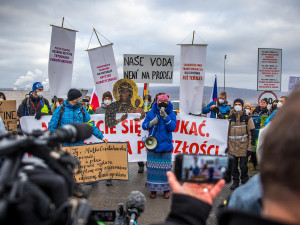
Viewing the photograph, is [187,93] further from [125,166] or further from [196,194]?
[196,194]

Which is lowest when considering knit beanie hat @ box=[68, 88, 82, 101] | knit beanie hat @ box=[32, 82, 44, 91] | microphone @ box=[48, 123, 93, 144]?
microphone @ box=[48, 123, 93, 144]

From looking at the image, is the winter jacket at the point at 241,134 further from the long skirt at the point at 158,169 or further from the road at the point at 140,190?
the long skirt at the point at 158,169

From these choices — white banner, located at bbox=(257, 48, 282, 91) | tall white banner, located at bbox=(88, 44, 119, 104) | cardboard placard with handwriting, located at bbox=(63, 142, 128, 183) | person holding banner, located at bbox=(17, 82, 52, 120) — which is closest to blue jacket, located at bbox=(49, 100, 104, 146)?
cardboard placard with handwriting, located at bbox=(63, 142, 128, 183)

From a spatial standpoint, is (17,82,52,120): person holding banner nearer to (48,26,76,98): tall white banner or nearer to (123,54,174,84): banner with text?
(48,26,76,98): tall white banner

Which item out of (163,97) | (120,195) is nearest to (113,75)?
(163,97)

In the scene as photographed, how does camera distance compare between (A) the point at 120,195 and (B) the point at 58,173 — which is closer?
(B) the point at 58,173

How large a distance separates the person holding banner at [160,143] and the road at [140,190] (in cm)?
29

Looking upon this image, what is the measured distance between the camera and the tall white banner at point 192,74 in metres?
6.00

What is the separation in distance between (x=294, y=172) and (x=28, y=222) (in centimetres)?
72

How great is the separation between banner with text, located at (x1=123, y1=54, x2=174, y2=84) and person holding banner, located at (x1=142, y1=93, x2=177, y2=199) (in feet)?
5.44

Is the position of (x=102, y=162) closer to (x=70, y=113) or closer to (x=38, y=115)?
(x=70, y=113)

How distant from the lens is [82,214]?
0.96 metres

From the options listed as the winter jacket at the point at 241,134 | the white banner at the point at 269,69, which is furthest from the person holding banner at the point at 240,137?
the white banner at the point at 269,69

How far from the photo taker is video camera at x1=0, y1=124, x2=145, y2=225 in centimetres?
72
